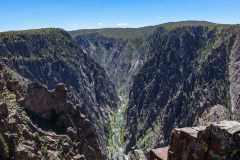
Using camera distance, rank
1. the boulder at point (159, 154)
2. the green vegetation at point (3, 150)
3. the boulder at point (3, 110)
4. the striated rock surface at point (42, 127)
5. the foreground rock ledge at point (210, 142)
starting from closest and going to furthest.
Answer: the foreground rock ledge at point (210, 142) < the boulder at point (159, 154) < the green vegetation at point (3, 150) < the striated rock surface at point (42, 127) < the boulder at point (3, 110)

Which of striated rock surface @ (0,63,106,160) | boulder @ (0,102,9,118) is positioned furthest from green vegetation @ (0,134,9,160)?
boulder @ (0,102,9,118)

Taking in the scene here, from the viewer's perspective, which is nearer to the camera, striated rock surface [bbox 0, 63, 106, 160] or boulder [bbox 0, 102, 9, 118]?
striated rock surface [bbox 0, 63, 106, 160]

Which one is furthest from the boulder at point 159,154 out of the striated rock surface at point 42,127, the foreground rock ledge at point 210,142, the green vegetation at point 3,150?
the green vegetation at point 3,150

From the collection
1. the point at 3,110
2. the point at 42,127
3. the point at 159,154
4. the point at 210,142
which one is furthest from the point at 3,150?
the point at 210,142

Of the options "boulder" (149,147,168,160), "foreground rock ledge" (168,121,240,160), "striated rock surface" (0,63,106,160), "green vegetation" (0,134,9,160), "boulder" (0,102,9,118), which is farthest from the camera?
"boulder" (0,102,9,118)

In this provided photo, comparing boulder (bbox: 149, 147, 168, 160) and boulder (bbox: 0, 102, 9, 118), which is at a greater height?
boulder (bbox: 0, 102, 9, 118)

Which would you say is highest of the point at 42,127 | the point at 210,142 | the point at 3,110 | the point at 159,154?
the point at 210,142

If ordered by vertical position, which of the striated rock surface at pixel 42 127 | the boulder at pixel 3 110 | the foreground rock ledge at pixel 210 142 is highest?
the foreground rock ledge at pixel 210 142

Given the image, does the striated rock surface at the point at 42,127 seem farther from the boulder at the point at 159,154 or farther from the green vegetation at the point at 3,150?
the boulder at the point at 159,154

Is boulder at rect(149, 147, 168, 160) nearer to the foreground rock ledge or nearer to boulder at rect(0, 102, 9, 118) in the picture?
the foreground rock ledge

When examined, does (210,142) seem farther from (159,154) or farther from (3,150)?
(3,150)
